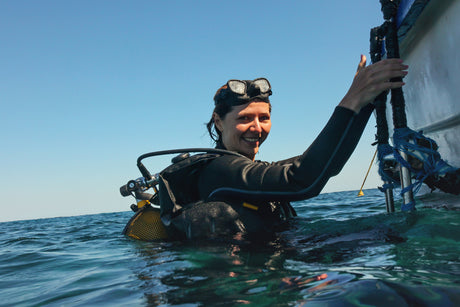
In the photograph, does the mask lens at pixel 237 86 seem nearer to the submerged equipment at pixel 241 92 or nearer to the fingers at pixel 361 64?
the submerged equipment at pixel 241 92

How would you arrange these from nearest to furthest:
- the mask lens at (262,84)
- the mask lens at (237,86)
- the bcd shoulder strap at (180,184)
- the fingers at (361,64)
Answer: the fingers at (361,64) < the bcd shoulder strap at (180,184) < the mask lens at (237,86) < the mask lens at (262,84)

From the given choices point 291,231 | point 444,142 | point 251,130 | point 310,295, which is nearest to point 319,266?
point 310,295

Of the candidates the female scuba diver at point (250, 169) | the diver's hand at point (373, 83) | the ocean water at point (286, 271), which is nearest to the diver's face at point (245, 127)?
the female scuba diver at point (250, 169)

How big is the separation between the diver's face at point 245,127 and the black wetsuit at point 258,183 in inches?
22.4

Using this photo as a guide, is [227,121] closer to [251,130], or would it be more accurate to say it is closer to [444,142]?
[251,130]

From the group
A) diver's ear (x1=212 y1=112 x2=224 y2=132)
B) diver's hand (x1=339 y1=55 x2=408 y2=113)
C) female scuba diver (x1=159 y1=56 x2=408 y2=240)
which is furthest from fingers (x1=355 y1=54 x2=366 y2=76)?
diver's ear (x1=212 y1=112 x2=224 y2=132)

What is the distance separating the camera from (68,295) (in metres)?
1.90

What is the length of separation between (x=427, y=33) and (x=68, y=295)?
3550 mm

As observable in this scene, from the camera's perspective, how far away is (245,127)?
314 cm

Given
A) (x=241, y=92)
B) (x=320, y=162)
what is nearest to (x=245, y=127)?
(x=241, y=92)

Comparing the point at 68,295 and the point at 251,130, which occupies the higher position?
the point at 251,130

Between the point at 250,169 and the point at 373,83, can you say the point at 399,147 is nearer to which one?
the point at 373,83

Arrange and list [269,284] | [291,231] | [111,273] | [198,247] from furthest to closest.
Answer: [291,231] → [198,247] → [111,273] → [269,284]

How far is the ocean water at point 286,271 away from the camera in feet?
3.91
